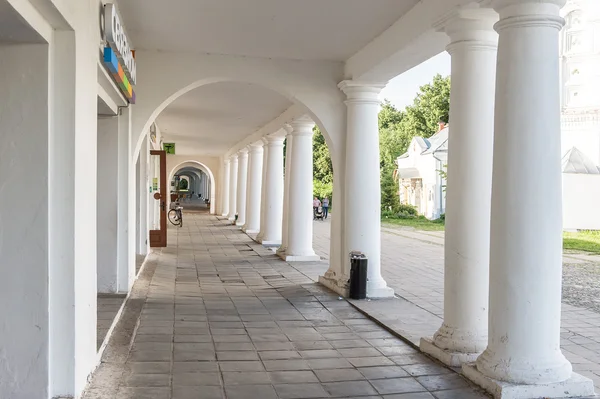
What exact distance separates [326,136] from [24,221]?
240 inches

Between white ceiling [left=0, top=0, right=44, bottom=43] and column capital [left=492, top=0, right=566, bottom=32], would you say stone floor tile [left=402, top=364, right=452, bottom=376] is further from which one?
white ceiling [left=0, top=0, right=44, bottom=43]

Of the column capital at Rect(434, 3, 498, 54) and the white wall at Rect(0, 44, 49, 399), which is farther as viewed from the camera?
the column capital at Rect(434, 3, 498, 54)

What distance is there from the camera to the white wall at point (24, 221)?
12.9 feet

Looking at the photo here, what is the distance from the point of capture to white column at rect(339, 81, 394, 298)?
9000 mm

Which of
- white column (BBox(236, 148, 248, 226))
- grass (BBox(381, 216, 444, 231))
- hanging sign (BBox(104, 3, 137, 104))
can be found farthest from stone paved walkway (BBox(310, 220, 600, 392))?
grass (BBox(381, 216, 444, 231))

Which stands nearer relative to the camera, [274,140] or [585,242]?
[274,140]

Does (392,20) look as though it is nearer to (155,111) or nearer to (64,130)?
(155,111)

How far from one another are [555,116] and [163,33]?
16.8 ft

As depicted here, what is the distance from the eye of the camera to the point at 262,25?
7410 millimetres

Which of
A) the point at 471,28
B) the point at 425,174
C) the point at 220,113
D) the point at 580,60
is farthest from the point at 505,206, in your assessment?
the point at 425,174

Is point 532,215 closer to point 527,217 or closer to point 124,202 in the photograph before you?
point 527,217

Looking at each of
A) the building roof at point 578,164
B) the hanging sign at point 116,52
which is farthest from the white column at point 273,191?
the building roof at point 578,164

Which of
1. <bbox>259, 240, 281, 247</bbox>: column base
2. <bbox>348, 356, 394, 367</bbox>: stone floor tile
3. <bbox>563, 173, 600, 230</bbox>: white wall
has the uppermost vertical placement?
<bbox>563, 173, 600, 230</bbox>: white wall

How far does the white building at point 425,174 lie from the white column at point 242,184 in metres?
16.4
